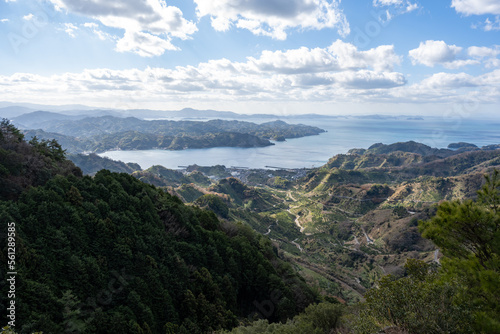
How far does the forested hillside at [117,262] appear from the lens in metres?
16.0

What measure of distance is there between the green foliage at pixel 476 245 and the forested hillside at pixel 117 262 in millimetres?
Result: 15968

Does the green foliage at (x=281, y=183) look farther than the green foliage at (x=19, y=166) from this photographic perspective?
Yes

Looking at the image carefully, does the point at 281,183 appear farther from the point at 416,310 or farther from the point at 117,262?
the point at 416,310

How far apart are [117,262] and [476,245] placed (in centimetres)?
2191

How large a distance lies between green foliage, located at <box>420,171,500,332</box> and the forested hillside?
52.4ft

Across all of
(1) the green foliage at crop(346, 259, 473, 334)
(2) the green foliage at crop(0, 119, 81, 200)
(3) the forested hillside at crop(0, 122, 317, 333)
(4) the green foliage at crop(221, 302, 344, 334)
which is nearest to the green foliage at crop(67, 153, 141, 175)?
(2) the green foliage at crop(0, 119, 81, 200)

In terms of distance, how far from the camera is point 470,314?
9883 millimetres

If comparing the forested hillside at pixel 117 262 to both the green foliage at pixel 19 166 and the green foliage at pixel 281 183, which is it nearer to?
the green foliage at pixel 19 166

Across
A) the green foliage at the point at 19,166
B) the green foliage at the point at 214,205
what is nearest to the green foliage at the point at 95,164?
the green foliage at the point at 214,205

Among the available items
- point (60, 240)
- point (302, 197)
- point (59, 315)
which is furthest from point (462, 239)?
point (302, 197)

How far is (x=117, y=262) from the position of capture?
20.0 m

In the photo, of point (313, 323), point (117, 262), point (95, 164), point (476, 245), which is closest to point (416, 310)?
point (476, 245)

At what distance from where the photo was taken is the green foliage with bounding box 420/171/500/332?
33.7 feet

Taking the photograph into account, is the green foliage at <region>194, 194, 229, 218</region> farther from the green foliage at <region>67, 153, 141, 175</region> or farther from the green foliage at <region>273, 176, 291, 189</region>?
the green foliage at <region>67, 153, 141, 175</region>
